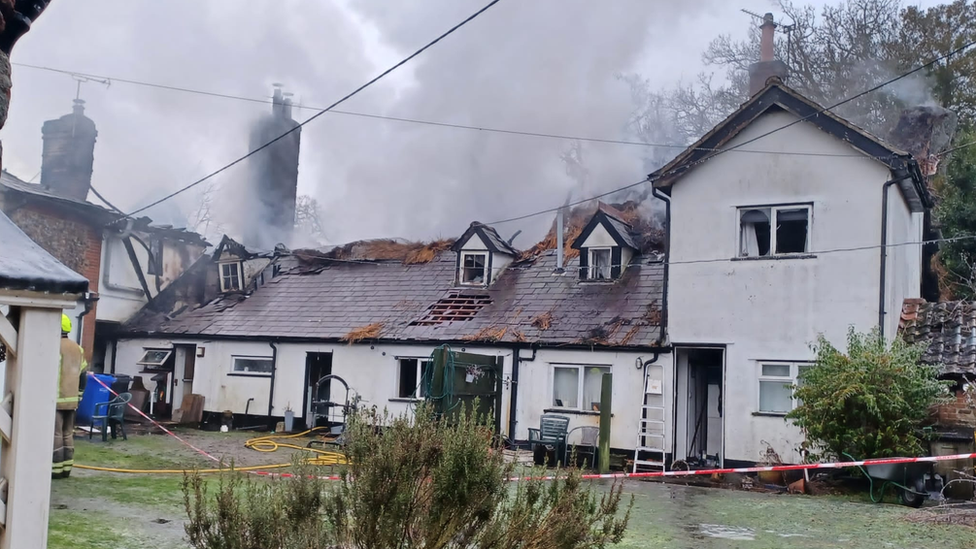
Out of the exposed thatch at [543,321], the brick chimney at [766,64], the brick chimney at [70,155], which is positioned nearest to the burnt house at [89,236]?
the brick chimney at [70,155]

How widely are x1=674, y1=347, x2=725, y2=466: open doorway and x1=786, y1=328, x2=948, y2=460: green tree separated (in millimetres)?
3324

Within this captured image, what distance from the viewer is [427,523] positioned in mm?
4684

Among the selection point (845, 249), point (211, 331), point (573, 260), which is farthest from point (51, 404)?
point (211, 331)

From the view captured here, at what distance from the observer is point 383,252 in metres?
24.9

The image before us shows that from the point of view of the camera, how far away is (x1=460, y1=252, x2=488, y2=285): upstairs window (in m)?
22.0

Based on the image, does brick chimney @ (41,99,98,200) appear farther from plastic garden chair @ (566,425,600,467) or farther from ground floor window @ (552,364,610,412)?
plastic garden chair @ (566,425,600,467)

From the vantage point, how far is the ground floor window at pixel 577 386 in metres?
18.0

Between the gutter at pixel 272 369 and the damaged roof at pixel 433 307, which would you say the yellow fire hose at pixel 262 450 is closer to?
the gutter at pixel 272 369

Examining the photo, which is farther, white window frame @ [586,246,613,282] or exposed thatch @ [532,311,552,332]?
white window frame @ [586,246,613,282]

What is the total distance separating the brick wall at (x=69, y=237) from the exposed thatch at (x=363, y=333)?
6.12 metres

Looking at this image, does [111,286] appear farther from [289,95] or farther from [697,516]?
[697,516]

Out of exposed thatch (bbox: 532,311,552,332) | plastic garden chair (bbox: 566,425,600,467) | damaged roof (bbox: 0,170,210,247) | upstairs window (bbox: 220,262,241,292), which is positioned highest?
damaged roof (bbox: 0,170,210,247)

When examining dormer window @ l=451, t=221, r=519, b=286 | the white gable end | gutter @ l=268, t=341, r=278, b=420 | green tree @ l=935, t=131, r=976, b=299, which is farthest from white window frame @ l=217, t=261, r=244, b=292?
green tree @ l=935, t=131, r=976, b=299

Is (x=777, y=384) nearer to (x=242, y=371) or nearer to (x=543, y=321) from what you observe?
(x=543, y=321)
